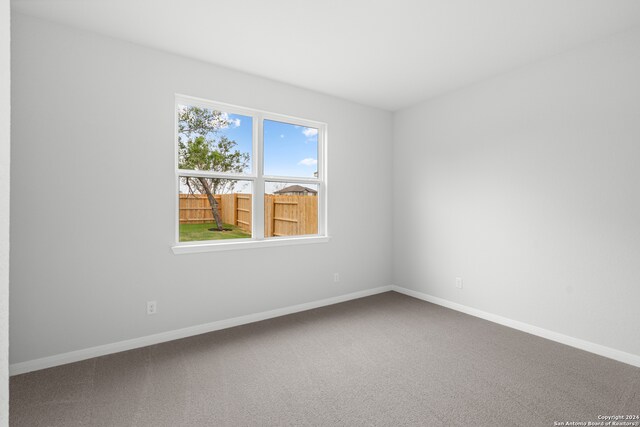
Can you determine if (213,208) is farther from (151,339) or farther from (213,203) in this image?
(151,339)

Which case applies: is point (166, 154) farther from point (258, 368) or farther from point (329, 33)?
point (258, 368)

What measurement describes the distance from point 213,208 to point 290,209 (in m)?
0.92

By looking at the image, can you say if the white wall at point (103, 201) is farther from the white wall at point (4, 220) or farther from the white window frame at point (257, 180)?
the white wall at point (4, 220)

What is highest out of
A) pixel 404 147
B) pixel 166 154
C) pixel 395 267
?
pixel 404 147

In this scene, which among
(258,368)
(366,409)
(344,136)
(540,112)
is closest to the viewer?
(366,409)

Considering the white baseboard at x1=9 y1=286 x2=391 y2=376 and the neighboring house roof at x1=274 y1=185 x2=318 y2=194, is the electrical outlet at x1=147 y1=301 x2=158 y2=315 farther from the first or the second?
the neighboring house roof at x1=274 y1=185 x2=318 y2=194

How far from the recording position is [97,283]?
2.57 m

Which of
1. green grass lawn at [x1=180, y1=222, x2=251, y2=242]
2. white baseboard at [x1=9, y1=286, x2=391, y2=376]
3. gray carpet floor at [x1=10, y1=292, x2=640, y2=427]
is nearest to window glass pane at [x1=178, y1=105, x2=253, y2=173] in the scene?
green grass lawn at [x1=180, y1=222, x2=251, y2=242]

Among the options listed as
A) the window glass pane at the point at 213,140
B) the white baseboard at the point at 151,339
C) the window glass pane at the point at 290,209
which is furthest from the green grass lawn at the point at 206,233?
the white baseboard at the point at 151,339

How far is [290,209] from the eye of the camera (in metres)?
3.79

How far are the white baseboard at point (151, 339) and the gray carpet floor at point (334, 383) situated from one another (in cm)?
7

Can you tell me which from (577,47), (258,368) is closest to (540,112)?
(577,47)

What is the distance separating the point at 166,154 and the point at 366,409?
260 centimetres

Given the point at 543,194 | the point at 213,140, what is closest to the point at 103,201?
the point at 213,140
